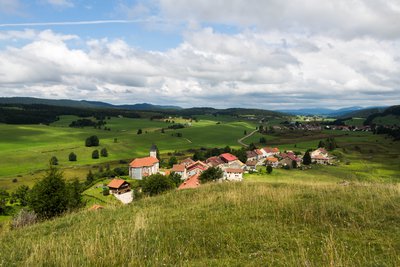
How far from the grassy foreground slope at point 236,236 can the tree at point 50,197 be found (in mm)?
15152

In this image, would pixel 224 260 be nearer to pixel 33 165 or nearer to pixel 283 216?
pixel 283 216

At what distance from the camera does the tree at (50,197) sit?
26688 millimetres

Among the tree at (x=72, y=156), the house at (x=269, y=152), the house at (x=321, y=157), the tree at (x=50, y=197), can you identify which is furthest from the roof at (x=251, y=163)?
the tree at (x=50, y=197)

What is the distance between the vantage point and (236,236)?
8.78 m

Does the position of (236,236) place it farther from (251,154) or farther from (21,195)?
(251,154)

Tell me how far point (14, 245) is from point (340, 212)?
11207mm

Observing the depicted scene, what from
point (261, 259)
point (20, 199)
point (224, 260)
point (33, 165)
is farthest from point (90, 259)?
point (33, 165)

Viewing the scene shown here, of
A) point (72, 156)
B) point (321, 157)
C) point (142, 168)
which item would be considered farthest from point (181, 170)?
point (321, 157)

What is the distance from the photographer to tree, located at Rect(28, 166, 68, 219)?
87.6 feet

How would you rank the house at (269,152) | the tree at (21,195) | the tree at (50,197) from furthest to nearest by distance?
the house at (269,152)
the tree at (21,195)
the tree at (50,197)

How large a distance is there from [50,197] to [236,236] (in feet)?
78.2

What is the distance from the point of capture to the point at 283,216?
10.8 m

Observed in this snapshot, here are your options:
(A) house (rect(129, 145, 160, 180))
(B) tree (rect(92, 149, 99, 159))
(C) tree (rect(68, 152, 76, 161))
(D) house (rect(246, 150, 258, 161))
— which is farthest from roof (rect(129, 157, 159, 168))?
(D) house (rect(246, 150, 258, 161))

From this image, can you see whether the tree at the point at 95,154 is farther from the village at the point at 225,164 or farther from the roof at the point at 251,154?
the roof at the point at 251,154
